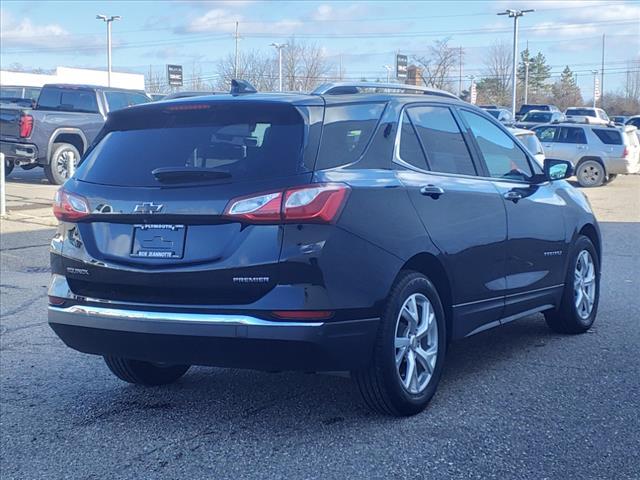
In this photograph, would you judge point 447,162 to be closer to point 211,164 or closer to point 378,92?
point 378,92

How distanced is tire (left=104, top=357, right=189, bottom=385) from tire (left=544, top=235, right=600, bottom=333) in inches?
113

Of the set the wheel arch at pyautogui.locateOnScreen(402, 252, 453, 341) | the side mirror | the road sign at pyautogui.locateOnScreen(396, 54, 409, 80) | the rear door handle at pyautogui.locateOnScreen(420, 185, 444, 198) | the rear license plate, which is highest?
the road sign at pyautogui.locateOnScreen(396, 54, 409, 80)

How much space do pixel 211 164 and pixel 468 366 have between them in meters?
2.41

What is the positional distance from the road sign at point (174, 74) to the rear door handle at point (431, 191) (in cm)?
4232

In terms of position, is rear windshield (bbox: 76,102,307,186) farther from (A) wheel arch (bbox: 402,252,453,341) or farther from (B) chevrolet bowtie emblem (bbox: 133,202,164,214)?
(A) wheel arch (bbox: 402,252,453,341)

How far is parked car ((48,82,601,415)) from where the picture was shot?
4.21 metres

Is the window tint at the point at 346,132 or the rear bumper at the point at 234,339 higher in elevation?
the window tint at the point at 346,132

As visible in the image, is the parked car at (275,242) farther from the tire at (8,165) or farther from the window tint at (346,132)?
the tire at (8,165)

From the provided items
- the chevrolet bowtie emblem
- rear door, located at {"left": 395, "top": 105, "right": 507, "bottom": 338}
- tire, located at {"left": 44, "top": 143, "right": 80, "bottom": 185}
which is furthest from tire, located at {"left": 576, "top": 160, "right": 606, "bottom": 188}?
the chevrolet bowtie emblem

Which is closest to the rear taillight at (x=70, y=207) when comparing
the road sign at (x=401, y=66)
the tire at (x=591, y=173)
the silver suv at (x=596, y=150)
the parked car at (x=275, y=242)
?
the parked car at (x=275, y=242)

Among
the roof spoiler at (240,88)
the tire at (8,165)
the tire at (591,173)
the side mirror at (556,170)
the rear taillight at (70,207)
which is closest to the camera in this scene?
the rear taillight at (70,207)

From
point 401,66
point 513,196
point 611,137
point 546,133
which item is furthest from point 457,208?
point 401,66

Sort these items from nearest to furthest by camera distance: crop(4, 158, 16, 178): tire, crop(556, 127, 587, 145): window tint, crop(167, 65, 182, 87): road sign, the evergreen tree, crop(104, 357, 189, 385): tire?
crop(104, 357, 189, 385): tire
crop(4, 158, 16, 178): tire
crop(556, 127, 587, 145): window tint
crop(167, 65, 182, 87): road sign
the evergreen tree

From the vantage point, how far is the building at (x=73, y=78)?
6894 centimetres
